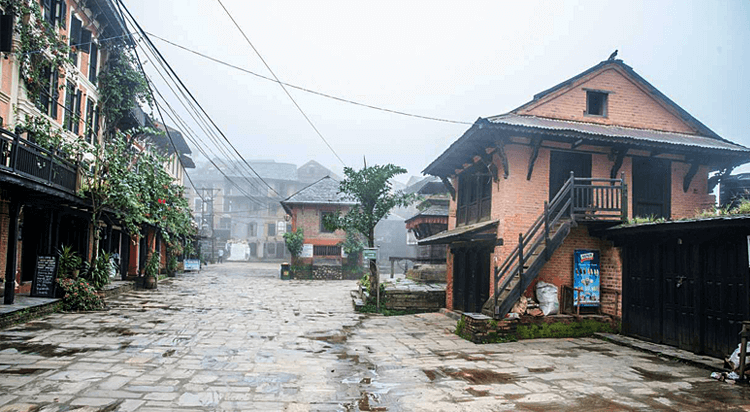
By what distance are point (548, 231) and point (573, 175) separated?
200 centimetres

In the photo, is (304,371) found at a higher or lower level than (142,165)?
lower

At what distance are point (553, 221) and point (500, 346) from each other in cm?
323

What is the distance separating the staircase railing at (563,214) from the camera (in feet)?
36.8

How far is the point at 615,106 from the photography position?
14406 mm

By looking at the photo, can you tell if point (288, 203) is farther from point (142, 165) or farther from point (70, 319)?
point (70, 319)

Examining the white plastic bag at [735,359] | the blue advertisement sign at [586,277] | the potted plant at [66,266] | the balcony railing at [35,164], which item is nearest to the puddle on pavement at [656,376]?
the white plastic bag at [735,359]

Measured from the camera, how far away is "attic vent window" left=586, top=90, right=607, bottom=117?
1439 centimetres

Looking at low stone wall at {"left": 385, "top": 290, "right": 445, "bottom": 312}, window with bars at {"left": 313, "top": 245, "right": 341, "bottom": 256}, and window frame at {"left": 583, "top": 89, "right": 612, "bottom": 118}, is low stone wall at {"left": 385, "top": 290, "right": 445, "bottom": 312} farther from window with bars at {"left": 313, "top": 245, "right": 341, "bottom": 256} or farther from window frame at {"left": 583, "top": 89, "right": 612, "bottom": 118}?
window with bars at {"left": 313, "top": 245, "right": 341, "bottom": 256}

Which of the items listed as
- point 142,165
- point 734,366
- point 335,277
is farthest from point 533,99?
point 335,277

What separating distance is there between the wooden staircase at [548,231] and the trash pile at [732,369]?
13.1 feet

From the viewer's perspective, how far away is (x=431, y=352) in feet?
32.3

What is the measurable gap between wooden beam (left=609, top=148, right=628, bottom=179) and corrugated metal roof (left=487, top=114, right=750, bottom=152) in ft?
1.37

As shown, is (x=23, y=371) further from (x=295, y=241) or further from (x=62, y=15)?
(x=295, y=241)

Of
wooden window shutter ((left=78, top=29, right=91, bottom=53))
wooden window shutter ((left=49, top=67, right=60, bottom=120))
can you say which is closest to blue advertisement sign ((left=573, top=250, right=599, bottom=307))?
wooden window shutter ((left=49, top=67, right=60, bottom=120))
